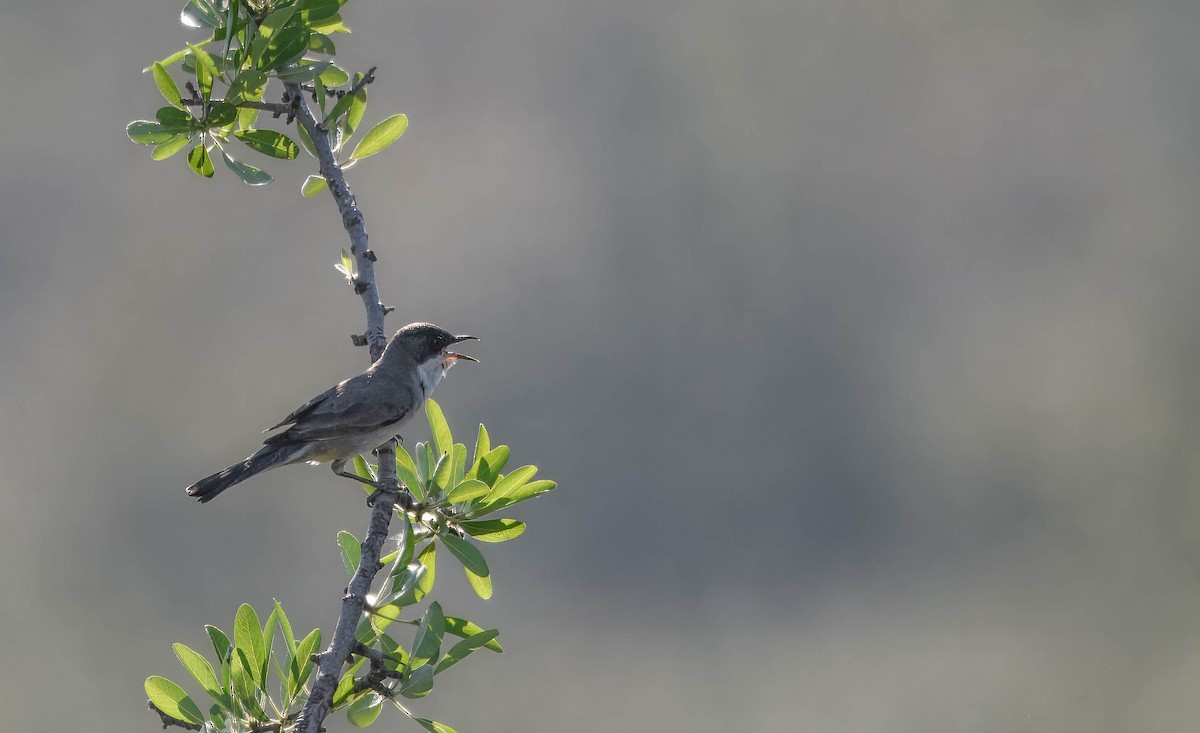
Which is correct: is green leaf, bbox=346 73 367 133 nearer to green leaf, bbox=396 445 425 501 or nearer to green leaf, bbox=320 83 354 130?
green leaf, bbox=320 83 354 130

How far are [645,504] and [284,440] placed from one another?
4327 inches

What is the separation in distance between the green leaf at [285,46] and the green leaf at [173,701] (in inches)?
99.4

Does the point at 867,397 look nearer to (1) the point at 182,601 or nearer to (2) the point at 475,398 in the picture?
(2) the point at 475,398

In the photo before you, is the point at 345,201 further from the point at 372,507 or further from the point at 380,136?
the point at 372,507

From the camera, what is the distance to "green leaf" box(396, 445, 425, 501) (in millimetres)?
5145

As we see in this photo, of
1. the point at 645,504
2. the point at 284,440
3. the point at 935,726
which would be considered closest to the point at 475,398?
the point at 645,504

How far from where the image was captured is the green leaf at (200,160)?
5250 millimetres

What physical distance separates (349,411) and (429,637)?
3.51 meters

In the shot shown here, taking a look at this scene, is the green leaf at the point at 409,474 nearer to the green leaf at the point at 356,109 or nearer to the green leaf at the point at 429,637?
the green leaf at the point at 429,637

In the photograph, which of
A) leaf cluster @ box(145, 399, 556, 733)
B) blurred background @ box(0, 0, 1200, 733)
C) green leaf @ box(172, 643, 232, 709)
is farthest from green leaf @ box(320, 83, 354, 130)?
blurred background @ box(0, 0, 1200, 733)

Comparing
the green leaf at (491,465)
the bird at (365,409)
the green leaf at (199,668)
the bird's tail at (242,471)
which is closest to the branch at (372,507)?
the green leaf at (491,465)

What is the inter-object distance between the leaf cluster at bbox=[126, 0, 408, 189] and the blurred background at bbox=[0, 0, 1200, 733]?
73995 millimetres

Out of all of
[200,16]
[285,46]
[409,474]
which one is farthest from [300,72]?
[409,474]

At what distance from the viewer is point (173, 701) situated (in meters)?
4.84
